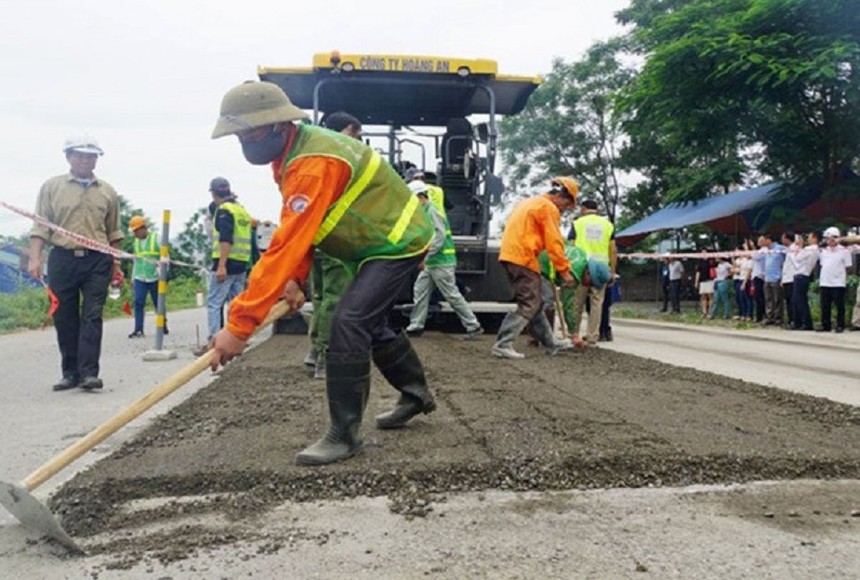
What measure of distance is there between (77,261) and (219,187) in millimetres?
2440

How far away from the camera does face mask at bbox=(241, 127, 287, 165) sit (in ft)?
11.0

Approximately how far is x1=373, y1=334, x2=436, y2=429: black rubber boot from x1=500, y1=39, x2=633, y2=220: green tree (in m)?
29.5

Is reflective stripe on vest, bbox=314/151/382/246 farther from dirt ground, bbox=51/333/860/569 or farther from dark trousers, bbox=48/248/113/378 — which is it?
dark trousers, bbox=48/248/113/378

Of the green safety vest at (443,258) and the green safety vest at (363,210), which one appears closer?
the green safety vest at (363,210)

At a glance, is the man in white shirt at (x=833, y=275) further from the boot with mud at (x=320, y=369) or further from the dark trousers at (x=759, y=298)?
the boot with mud at (x=320, y=369)

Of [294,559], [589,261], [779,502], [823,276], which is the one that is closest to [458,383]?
[779,502]

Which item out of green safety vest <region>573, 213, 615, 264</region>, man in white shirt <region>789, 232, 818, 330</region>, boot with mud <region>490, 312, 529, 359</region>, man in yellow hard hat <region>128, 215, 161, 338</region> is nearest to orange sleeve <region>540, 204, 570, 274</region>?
boot with mud <region>490, 312, 529, 359</region>

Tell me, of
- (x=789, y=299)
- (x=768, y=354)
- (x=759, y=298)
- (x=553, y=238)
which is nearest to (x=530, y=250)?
(x=553, y=238)

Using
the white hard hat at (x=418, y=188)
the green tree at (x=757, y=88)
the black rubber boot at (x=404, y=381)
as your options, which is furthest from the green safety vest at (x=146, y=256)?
the green tree at (x=757, y=88)

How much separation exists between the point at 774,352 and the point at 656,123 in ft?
30.5

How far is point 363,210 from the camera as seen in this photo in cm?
345

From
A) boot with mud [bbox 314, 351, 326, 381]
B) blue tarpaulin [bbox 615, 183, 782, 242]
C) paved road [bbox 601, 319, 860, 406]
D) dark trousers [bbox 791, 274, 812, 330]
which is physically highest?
blue tarpaulin [bbox 615, 183, 782, 242]

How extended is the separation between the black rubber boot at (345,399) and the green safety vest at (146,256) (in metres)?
7.61

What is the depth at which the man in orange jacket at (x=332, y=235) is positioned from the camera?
314 cm
